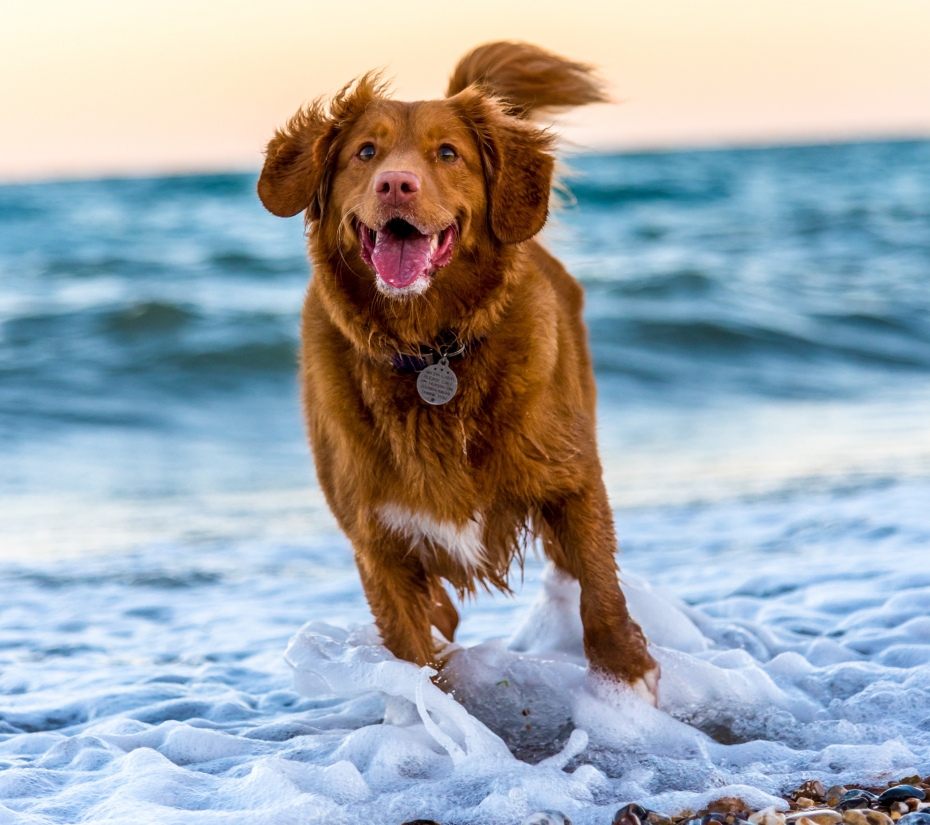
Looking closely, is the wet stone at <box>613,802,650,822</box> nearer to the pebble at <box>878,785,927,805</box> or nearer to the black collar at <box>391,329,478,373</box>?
the pebble at <box>878,785,927,805</box>

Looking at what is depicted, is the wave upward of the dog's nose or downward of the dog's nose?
downward

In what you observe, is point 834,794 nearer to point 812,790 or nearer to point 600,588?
point 812,790

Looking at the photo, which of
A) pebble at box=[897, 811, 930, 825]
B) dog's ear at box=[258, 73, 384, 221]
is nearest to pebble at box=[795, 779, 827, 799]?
pebble at box=[897, 811, 930, 825]

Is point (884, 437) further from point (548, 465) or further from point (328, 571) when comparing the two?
point (548, 465)

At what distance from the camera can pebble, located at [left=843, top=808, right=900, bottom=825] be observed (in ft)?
9.21

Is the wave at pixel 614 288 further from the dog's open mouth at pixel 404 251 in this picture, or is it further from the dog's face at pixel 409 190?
the dog's open mouth at pixel 404 251

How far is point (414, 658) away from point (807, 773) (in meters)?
1.18

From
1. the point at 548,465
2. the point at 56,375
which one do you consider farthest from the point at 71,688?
the point at 56,375

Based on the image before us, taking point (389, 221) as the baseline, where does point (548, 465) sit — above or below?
below

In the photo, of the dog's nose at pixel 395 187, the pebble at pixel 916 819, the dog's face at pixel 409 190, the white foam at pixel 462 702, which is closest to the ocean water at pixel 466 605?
the white foam at pixel 462 702

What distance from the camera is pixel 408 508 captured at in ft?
11.2

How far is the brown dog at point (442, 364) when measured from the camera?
3352 mm

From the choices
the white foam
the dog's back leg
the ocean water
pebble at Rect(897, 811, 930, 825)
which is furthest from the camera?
the dog's back leg

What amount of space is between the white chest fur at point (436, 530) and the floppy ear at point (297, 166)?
920 millimetres
